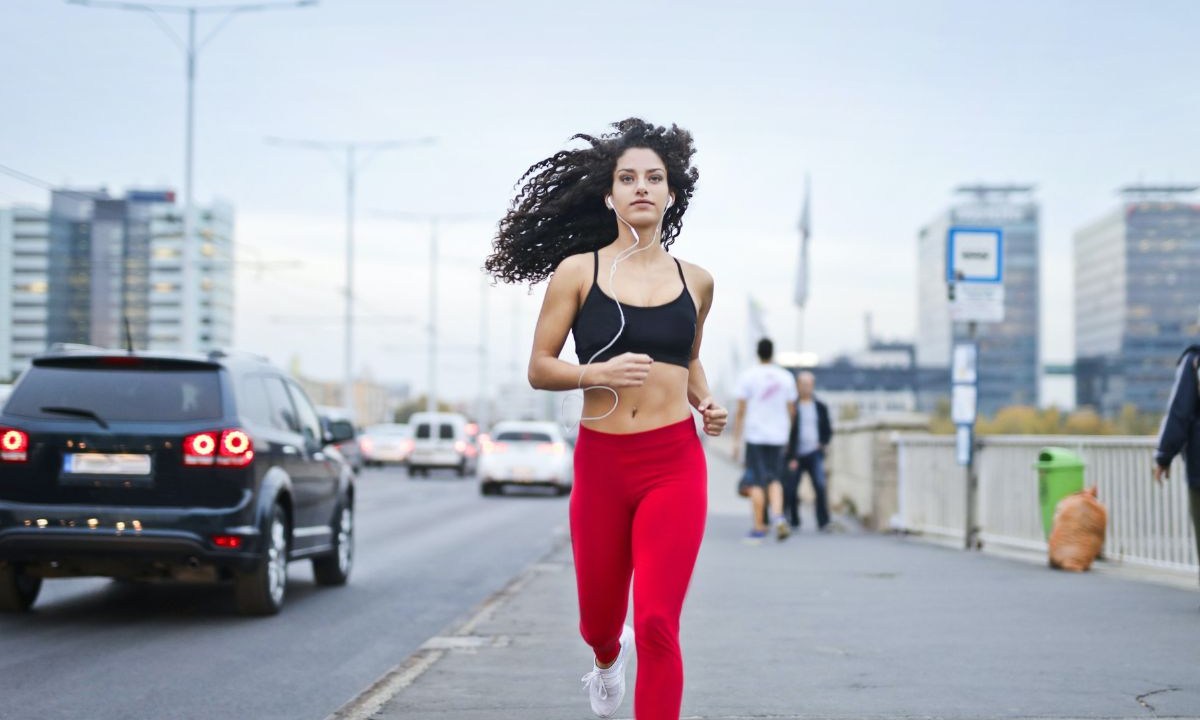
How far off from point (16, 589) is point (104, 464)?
4.00 ft

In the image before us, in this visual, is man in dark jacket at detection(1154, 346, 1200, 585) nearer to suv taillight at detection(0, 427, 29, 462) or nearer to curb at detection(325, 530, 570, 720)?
curb at detection(325, 530, 570, 720)

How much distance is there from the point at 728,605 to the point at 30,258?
192 feet

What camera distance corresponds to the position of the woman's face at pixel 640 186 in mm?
4719

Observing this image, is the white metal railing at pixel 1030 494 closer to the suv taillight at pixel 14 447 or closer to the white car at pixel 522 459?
the suv taillight at pixel 14 447

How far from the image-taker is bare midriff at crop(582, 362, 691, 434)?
446 centimetres

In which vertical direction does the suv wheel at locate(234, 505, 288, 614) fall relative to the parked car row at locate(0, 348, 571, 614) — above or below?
below

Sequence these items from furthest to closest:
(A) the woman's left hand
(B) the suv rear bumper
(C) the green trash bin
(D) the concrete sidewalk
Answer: (C) the green trash bin
(B) the suv rear bumper
(D) the concrete sidewalk
(A) the woman's left hand

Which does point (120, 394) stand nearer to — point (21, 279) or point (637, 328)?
point (637, 328)

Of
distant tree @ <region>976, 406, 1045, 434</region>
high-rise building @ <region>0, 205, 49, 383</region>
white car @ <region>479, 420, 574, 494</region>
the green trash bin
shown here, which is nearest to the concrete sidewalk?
the green trash bin

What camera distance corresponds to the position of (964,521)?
15.4 metres

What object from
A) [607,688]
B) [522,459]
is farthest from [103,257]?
[607,688]

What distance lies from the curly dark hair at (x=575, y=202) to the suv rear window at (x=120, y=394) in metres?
3.94

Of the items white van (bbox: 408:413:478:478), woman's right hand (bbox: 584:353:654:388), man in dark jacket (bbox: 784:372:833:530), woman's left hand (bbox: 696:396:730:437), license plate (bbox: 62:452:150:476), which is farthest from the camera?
white van (bbox: 408:413:478:478)

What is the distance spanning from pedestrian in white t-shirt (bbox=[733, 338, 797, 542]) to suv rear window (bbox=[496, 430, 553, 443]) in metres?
14.3
